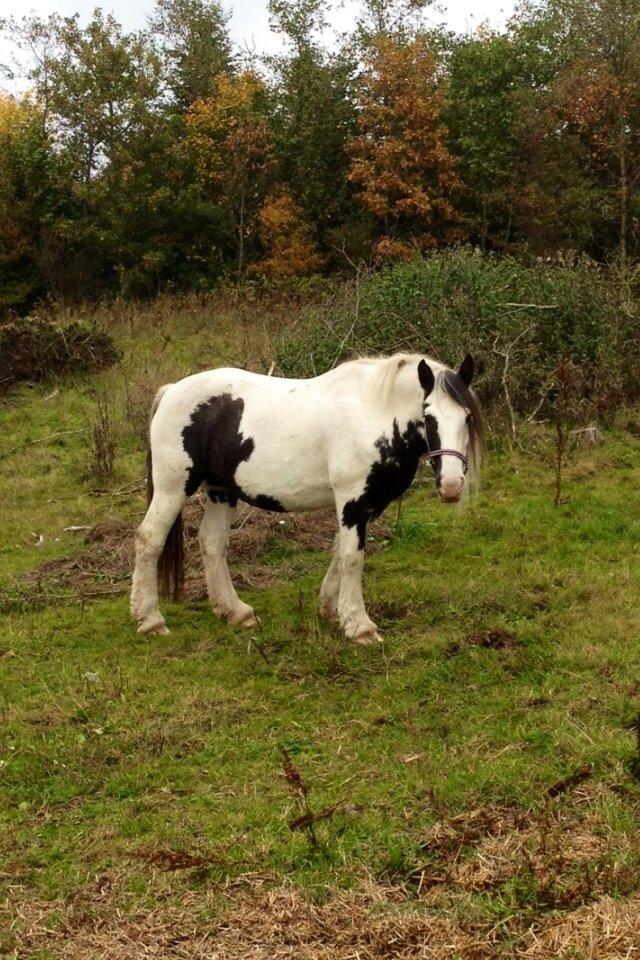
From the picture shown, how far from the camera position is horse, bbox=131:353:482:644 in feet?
19.3

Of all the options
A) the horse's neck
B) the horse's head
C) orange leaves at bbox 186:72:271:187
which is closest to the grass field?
the horse's head

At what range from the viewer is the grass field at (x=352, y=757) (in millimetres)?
3371

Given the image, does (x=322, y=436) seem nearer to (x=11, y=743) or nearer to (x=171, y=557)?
(x=171, y=557)

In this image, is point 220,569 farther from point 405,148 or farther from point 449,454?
point 405,148

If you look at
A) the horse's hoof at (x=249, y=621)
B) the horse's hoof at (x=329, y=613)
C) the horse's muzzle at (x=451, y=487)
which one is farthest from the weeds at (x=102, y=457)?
the horse's muzzle at (x=451, y=487)

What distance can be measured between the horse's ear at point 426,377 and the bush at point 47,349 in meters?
9.74

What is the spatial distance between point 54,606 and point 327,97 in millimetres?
20991

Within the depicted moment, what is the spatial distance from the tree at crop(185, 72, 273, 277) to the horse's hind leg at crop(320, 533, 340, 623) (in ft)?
60.3

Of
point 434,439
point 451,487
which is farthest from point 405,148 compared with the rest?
point 451,487

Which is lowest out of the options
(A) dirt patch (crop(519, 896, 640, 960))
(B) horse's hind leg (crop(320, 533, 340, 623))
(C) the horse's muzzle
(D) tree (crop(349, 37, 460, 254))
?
(A) dirt patch (crop(519, 896, 640, 960))

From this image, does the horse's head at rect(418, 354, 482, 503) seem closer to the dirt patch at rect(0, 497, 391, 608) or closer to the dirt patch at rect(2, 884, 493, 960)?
the dirt patch at rect(0, 497, 391, 608)

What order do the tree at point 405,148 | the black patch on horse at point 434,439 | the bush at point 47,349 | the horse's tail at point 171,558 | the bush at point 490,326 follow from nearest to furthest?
the black patch on horse at point 434,439
the horse's tail at point 171,558
the bush at point 490,326
the bush at point 47,349
the tree at point 405,148

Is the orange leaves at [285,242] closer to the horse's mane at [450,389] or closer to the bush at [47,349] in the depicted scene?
the bush at [47,349]

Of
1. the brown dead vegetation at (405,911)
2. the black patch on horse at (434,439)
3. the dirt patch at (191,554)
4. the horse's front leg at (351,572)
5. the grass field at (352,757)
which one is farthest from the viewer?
the dirt patch at (191,554)
